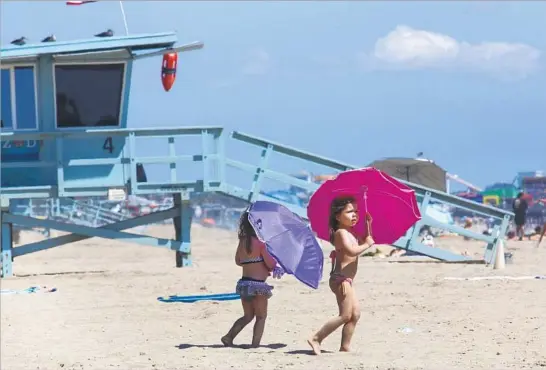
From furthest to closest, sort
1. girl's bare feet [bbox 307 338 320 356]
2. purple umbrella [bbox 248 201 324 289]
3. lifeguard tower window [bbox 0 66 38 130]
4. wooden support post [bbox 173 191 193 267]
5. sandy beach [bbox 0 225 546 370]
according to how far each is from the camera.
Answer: wooden support post [bbox 173 191 193 267] < lifeguard tower window [bbox 0 66 38 130] < purple umbrella [bbox 248 201 324 289] < girl's bare feet [bbox 307 338 320 356] < sandy beach [bbox 0 225 546 370]

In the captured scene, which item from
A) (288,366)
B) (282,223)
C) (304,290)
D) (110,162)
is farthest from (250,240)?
(110,162)

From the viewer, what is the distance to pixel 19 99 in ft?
65.1

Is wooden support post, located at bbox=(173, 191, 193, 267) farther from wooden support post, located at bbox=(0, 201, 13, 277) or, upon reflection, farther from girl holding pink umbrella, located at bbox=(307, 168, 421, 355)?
girl holding pink umbrella, located at bbox=(307, 168, 421, 355)

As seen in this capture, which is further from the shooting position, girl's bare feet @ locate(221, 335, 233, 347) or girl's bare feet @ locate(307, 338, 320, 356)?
girl's bare feet @ locate(221, 335, 233, 347)

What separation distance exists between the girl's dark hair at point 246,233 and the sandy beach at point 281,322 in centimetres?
86

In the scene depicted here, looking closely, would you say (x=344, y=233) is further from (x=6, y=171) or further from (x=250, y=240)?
(x=6, y=171)

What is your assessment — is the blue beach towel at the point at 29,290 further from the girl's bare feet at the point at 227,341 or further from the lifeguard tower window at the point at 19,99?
the girl's bare feet at the point at 227,341

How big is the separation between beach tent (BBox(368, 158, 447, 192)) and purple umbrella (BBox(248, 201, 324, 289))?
16.5 metres

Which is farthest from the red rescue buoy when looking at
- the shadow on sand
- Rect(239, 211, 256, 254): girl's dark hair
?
Rect(239, 211, 256, 254): girl's dark hair

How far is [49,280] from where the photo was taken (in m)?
18.9

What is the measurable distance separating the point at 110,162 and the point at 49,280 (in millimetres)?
2127

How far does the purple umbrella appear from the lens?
9609 millimetres

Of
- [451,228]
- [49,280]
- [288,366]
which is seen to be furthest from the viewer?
[451,228]

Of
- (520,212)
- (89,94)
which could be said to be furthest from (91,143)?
(520,212)
